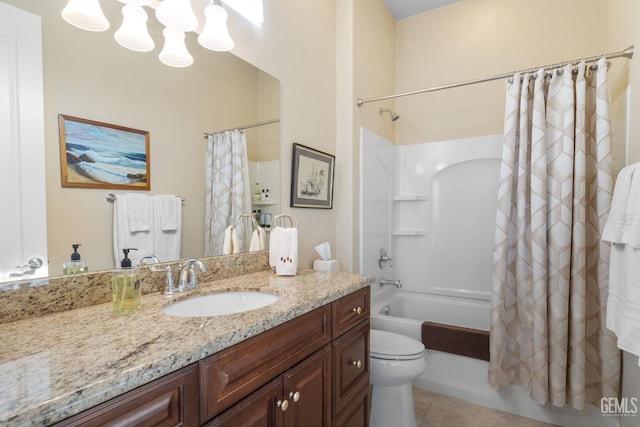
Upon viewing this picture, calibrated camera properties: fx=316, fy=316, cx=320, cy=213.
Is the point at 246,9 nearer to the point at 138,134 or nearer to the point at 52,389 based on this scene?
the point at 138,134

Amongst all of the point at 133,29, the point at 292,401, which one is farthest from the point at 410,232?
the point at 133,29

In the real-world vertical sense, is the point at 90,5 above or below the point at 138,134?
above

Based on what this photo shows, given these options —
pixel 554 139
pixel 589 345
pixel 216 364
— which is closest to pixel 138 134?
pixel 216 364

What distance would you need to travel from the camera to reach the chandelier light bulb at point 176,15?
3.82 ft

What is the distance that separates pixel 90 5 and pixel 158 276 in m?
0.93

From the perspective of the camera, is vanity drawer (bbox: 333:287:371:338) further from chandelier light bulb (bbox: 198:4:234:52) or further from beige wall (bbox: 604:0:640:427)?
beige wall (bbox: 604:0:640:427)

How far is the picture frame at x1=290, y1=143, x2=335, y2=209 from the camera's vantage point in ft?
6.19

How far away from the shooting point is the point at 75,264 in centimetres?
99

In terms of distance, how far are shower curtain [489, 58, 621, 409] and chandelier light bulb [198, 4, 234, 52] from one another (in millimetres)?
1761

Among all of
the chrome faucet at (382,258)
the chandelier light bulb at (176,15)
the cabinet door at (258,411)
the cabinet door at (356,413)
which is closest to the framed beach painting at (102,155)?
the chandelier light bulb at (176,15)

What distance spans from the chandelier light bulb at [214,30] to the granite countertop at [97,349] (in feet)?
3.40

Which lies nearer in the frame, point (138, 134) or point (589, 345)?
point (138, 134)

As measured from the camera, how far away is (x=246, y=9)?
1585 mm

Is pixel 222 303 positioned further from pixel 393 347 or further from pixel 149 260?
pixel 393 347
